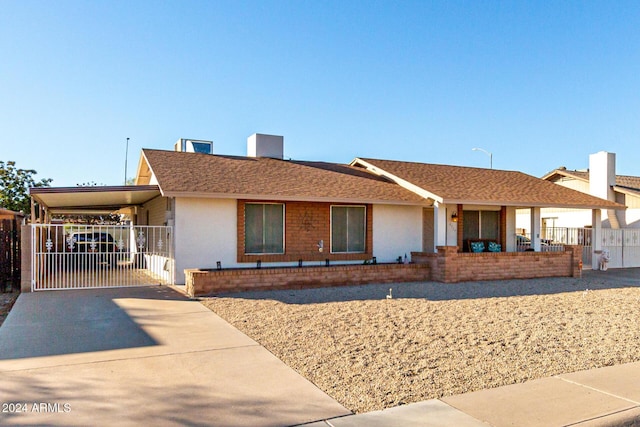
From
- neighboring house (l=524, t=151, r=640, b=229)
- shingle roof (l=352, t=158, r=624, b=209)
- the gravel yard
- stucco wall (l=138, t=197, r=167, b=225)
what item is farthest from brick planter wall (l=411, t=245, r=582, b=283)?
stucco wall (l=138, t=197, r=167, b=225)

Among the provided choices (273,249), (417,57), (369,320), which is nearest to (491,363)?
(369,320)

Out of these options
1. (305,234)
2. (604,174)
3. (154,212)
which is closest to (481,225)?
(305,234)

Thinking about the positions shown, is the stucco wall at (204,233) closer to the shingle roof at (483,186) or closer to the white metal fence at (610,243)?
the shingle roof at (483,186)

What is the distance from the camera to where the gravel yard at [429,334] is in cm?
571

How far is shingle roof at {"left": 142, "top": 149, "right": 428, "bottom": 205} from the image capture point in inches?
524

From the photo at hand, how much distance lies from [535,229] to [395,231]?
605 centimetres

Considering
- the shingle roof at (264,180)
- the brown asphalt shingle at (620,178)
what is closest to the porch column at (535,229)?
the shingle roof at (264,180)

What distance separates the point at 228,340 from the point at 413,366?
300 cm

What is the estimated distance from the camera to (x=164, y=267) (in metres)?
14.6

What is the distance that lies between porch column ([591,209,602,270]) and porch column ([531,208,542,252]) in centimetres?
300

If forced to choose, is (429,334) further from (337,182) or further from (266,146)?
(266,146)

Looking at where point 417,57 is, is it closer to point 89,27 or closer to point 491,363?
point 89,27

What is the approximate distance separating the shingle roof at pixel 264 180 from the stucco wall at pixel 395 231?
2.37 ft

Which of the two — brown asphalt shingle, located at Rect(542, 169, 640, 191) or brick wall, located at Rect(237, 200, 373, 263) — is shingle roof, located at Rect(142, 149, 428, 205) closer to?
brick wall, located at Rect(237, 200, 373, 263)
